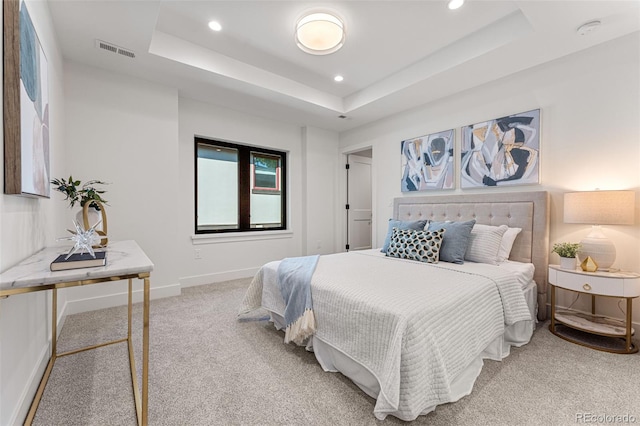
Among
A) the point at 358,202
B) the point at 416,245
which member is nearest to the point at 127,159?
the point at 416,245

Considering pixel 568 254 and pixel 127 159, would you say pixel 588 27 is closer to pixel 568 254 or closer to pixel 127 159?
pixel 568 254

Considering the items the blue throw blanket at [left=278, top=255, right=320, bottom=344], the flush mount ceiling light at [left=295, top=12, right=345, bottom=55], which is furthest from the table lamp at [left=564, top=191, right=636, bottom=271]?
the flush mount ceiling light at [left=295, top=12, right=345, bottom=55]

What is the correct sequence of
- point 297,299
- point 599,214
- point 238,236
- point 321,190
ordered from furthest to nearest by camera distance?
point 321,190
point 238,236
point 599,214
point 297,299

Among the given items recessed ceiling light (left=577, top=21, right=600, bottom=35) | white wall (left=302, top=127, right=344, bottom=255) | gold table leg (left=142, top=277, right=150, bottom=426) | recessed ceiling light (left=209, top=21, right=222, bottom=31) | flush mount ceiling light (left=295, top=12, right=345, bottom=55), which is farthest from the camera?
white wall (left=302, top=127, right=344, bottom=255)

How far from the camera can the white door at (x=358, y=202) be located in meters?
5.36

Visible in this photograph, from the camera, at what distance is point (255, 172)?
14.8ft

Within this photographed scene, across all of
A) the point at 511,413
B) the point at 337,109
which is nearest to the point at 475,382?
the point at 511,413

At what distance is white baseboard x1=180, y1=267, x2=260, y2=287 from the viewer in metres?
3.73

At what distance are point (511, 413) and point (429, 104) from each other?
3.46 meters

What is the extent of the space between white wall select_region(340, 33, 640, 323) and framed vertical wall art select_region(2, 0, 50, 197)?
3.81 meters

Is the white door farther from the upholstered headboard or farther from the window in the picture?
the upholstered headboard

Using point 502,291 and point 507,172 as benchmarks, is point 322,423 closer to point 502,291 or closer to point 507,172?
point 502,291

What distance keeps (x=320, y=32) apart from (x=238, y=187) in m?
2.67

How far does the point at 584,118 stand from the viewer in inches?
98.9
